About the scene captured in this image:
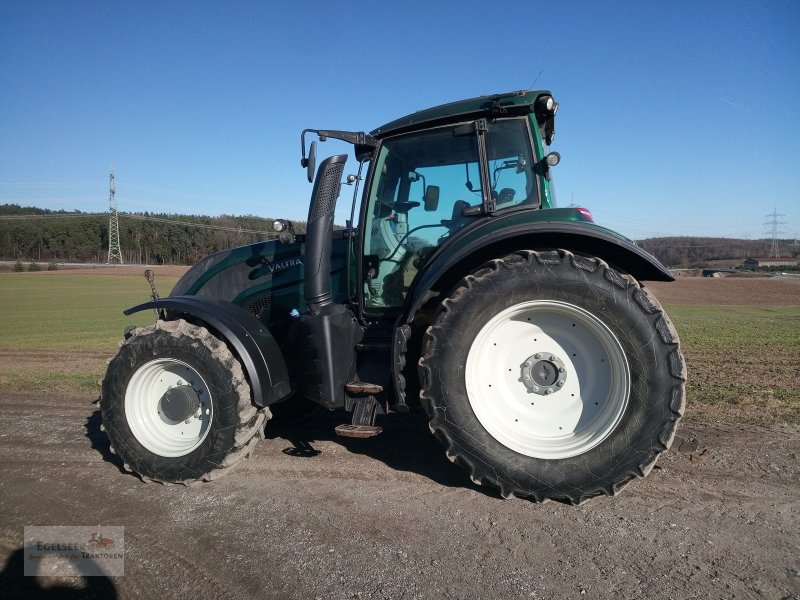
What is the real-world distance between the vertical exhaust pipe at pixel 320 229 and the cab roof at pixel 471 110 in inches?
21.0

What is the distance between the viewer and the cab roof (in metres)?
3.49

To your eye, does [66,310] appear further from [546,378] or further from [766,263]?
[766,263]

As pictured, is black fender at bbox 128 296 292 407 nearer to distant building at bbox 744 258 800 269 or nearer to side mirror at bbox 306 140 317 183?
side mirror at bbox 306 140 317 183

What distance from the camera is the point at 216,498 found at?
11.0ft

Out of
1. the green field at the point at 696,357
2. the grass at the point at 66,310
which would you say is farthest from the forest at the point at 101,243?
the green field at the point at 696,357

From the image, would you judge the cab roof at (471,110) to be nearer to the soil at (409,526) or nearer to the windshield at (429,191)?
the windshield at (429,191)

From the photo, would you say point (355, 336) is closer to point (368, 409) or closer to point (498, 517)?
point (368, 409)

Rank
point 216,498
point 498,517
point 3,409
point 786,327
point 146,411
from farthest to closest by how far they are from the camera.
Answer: point 786,327 < point 3,409 < point 146,411 < point 216,498 < point 498,517

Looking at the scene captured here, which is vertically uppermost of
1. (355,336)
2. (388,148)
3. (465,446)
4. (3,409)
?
(388,148)

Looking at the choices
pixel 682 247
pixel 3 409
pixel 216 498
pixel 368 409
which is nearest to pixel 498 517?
pixel 368 409

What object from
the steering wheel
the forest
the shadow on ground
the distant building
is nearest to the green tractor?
the steering wheel

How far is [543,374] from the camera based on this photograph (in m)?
3.31

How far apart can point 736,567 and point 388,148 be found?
3.22m

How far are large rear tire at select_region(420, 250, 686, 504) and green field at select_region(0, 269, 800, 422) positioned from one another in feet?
7.80
